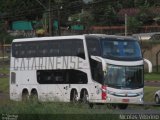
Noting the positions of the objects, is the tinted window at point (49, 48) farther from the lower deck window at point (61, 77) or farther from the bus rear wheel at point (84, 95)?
the bus rear wheel at point (84, 95)

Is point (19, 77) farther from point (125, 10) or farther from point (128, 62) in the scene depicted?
point (125, 10)

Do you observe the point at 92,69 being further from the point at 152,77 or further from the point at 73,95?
the point at 152,77

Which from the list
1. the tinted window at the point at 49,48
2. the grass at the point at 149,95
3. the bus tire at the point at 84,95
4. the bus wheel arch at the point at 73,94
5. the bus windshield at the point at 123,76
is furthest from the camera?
the grass at the point at 149,95

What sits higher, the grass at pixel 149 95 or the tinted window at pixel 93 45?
the tinted window at pixel 93 45

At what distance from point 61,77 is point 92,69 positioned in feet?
10.3

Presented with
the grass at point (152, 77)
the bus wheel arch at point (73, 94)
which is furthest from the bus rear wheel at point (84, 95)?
the grass at point (152, 77)

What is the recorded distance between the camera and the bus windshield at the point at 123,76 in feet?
109

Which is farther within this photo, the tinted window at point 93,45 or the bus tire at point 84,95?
the bus tire at point 84,95

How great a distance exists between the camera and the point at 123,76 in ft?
109

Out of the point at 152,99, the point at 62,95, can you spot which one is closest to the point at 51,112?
the point at 62,95

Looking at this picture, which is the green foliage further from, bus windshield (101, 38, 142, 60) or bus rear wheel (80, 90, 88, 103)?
bus rear wheel (80, 90, 88, 103)

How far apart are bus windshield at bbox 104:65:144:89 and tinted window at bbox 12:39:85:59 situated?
1.96 meters

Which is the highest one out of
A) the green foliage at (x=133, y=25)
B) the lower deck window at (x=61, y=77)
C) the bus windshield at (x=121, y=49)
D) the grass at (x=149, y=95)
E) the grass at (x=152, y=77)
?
the green foliage at (x=133, y=25)

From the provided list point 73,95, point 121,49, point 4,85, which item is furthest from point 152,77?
point 121,49
